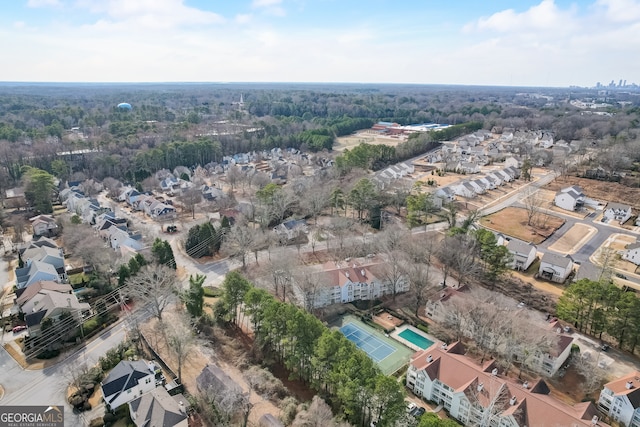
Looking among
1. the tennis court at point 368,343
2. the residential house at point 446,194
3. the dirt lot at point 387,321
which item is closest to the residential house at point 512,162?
the residential house at point 446,194

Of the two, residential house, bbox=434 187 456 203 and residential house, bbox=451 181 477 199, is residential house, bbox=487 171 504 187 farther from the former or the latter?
residential house, bbox=434 187 456 203

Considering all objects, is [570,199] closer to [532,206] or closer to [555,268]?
[532,206]

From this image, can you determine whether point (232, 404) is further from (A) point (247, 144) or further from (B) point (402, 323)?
(A) point (247, 144)

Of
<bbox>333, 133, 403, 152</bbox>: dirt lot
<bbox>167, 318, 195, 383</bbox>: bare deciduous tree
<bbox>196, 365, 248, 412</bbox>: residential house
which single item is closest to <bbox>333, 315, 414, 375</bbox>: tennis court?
<bbox>196, 365, 248, 412</bbox>: residential house

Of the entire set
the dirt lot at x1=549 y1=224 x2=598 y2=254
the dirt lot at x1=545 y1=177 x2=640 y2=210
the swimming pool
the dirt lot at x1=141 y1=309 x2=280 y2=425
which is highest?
the dirt lot at x1=545 y1=177 x2=640 y2=210

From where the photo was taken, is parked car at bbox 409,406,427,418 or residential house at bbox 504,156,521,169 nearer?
parked car at bbox 409,406,427,418

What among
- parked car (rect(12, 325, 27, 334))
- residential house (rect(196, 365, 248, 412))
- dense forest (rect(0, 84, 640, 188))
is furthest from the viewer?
dense forest (rect(0, 84, 640, 188))

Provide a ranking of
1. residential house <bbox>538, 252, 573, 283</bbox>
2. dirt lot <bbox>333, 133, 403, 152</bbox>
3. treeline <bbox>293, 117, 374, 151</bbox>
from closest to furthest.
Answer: residential house <bbox>538, 252, 573, 283</bbox>
treeline <bbox>293, 117, 374, 151</bbox>
dirt lot <bbox>333, 133, 403, 152</bbox>

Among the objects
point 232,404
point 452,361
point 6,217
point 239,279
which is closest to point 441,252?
point 452,361

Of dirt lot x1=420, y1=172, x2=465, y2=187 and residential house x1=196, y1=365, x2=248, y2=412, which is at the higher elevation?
residential house x1=196, y1=365, x2=248, y2=412
